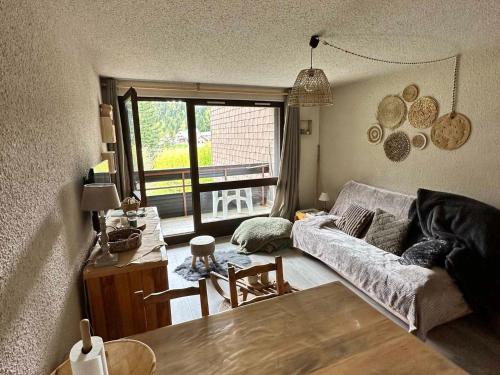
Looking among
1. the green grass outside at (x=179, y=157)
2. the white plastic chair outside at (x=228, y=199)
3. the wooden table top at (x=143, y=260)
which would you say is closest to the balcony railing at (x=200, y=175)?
the green grass outside at (x=179, y=157)

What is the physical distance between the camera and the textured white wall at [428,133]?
2301mm

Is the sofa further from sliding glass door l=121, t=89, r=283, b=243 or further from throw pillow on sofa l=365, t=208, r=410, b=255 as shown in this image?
sliding glass door l=121, t=89, r=283, b=243

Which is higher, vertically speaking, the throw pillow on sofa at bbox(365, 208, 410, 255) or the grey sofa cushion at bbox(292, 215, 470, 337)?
the throw pillow on sofa at bbox(365, 208, 410, 255)

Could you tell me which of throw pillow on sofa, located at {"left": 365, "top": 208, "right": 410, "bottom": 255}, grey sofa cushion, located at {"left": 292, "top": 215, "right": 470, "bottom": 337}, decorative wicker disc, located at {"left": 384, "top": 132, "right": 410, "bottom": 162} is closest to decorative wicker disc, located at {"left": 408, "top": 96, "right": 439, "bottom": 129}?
decorative wicker disc, located at {"left": 384, "top": 132, "right": 410, "bottom": 162}

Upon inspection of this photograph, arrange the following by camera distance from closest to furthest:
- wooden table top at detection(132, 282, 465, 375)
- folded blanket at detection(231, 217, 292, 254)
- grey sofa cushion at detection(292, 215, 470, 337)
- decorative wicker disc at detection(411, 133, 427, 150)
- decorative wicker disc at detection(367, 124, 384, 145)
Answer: wooden table top at detection(132, 282, 465, 375), grey sofa cushion at detection(292, 215, 470, 337), decorative wicker disc at detection(411, 133, 427, 150), decorative wicker disc at detection(367, 124, 384, 145), folded blanket at detection(231, 217, 292, 254)

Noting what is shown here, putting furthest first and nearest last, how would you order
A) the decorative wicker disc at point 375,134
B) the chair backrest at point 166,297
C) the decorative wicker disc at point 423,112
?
the decorative wicker disc at point 375,134 → the decorative wicker disc at point 423,112 → the chair backrest at point 166,297

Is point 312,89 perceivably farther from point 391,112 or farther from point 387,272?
point 391,112

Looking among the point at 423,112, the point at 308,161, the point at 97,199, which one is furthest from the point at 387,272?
the point at 308,161

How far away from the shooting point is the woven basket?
5.65 feet

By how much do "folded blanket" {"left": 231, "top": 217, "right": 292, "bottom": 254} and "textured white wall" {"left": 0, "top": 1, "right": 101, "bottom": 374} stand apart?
217 cm

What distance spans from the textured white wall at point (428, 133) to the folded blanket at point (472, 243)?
0.98ft

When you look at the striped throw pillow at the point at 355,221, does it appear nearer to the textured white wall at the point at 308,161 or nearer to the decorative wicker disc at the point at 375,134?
the decorative wicker disc at the point at 375,134

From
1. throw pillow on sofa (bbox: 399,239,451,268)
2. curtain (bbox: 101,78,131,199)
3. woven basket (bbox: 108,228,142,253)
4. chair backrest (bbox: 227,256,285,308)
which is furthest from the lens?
curtain (bbox: 101,78,131,199)

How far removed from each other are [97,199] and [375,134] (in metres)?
3.26
